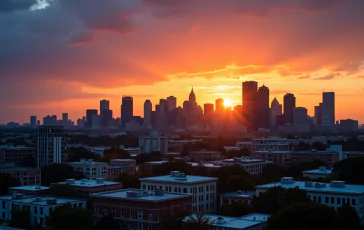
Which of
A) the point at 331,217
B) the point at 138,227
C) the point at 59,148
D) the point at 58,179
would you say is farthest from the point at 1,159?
the point at 331,217

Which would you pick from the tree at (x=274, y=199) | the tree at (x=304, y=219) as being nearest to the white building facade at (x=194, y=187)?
the tree at (x=274, y=199)

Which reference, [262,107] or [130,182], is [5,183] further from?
[262,107]

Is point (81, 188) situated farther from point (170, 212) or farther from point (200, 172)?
point (200, 172)

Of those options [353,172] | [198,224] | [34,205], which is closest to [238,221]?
[198,224]

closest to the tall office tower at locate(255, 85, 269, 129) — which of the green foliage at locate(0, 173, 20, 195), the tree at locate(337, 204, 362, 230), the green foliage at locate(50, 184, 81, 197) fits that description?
the green foliage at locate(0, 173, 20, 195)

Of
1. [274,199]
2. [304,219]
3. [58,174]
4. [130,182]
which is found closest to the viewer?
[304,219]

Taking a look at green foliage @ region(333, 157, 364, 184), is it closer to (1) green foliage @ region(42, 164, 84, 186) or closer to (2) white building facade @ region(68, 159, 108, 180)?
(1) green foliage @ region(42, 164, 84, 186)
